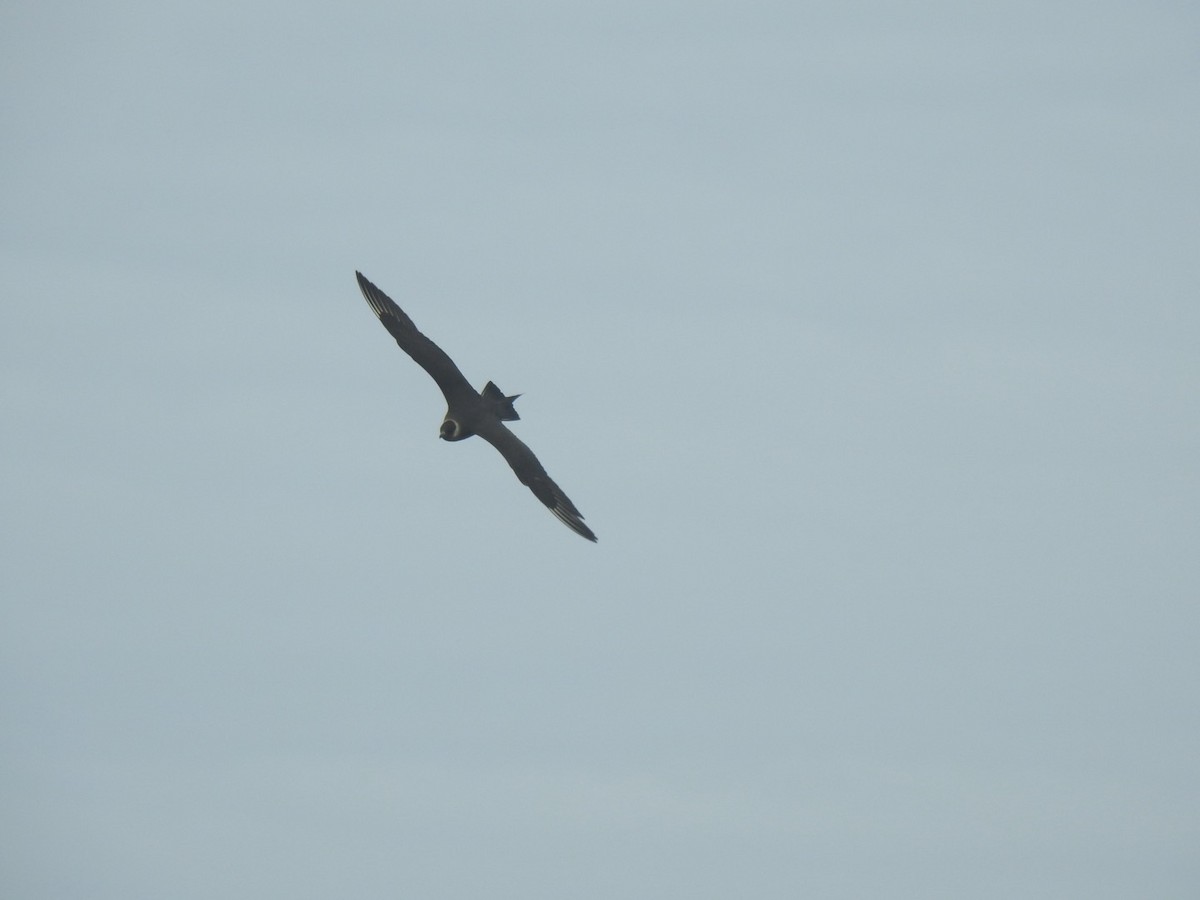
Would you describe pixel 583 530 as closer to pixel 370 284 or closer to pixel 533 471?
pixel 533 471

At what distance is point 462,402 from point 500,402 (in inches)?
34.3

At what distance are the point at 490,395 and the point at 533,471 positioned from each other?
2194 millimetres

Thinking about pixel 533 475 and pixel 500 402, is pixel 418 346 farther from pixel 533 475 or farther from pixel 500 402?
pixel 533 475

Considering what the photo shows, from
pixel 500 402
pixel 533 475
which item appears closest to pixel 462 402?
pixel 500 402

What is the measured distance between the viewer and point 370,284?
198ft

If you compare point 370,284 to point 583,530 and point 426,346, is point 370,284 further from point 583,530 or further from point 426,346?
point 583,530

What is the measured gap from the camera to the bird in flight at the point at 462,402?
60.2 metres

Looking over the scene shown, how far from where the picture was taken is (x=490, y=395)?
60.0m

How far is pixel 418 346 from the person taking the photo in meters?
60.2

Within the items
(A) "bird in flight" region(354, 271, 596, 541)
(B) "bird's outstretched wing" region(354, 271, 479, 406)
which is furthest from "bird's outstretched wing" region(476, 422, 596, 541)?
(B) "bird's outstretched wing" region(354, 271, 479, 406)

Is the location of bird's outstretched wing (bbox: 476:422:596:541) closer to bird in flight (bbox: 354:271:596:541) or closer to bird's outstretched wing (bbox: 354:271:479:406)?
bird in flight (bbox: 354:271:596:541)

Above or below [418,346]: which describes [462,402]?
below

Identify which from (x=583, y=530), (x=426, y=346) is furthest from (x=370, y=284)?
(x=583, y=530)

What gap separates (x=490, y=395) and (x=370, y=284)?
360 cm
